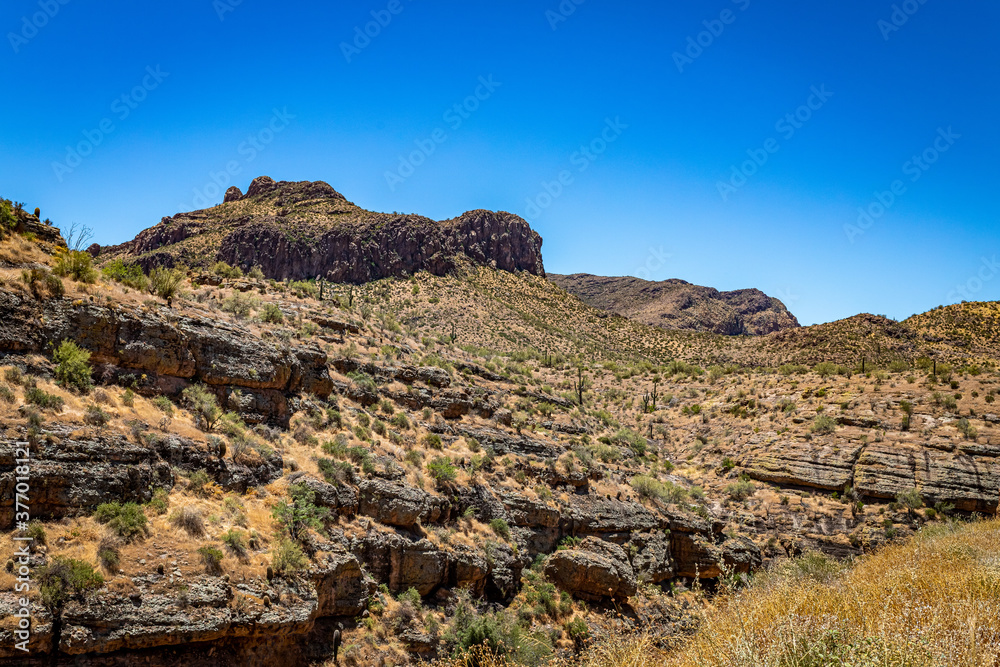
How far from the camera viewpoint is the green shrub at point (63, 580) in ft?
26.7

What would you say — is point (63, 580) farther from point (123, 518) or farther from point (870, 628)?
point (870, 628)

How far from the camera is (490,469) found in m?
21.2

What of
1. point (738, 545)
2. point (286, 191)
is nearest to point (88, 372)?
point (738, 545)

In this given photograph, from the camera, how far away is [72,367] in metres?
11.8

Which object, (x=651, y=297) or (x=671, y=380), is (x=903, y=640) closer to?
(x=671, y=380)

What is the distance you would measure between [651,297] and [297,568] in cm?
14280

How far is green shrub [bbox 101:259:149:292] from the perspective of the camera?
1549 cm

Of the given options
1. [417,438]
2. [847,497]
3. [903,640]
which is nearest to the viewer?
[903,640]

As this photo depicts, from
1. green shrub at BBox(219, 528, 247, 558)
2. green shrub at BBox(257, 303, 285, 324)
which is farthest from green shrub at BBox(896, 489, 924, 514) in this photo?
green shrub at BBox(257, 303, 285, 324)

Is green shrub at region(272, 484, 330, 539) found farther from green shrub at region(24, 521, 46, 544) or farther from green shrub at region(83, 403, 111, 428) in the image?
green shrub at region(24, 521, 46, 544)

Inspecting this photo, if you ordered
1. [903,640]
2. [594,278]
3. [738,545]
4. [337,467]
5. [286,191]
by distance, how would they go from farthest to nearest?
1. [594,278]
2. [286,191]
3. [738,545]
4. [337,467]
5. [903,640]

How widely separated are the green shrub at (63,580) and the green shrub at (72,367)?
4668 mm

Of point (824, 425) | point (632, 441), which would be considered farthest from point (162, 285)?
point (824, 425)

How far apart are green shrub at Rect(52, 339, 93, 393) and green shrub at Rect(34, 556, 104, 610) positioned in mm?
4668
